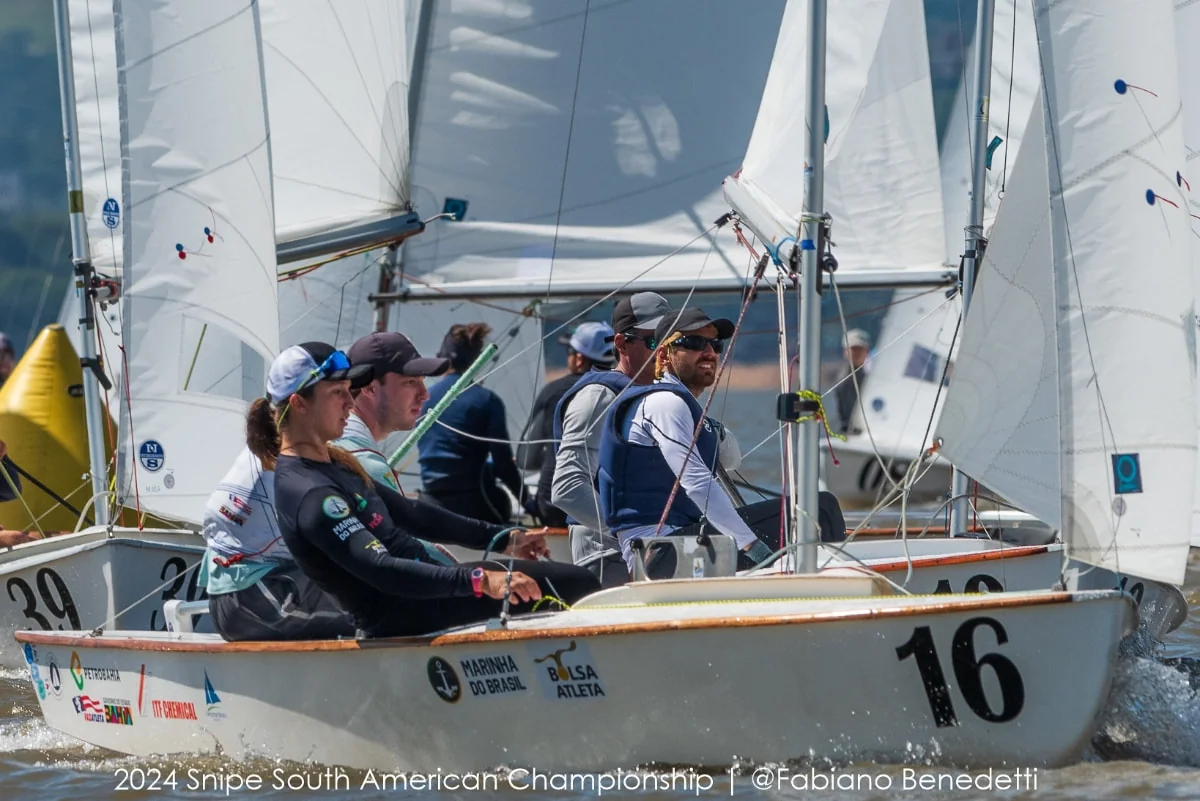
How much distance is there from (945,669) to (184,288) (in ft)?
14.2

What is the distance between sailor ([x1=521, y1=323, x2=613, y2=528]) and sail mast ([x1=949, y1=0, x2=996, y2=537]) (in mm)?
1527

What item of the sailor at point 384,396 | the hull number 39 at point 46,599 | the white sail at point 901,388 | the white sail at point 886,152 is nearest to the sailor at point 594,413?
the sailor at point 384,396

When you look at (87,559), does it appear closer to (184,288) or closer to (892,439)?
(184,288)

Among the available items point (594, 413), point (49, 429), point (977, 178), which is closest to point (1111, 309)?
point (594, 413)

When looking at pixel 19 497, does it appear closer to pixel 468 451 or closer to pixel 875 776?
pixel 468 451

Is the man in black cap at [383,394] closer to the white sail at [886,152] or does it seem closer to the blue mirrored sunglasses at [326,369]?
the blue mirrored sunglasses at [326,369]

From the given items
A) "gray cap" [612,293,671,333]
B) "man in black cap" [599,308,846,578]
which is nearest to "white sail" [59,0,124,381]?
"gray cap" [612,293,671,333]

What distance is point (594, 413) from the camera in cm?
527

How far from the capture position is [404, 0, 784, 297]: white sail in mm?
8906

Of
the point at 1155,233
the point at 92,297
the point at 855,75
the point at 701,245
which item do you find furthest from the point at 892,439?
the point at 1155,233

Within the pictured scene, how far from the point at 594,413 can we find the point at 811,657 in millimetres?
1634

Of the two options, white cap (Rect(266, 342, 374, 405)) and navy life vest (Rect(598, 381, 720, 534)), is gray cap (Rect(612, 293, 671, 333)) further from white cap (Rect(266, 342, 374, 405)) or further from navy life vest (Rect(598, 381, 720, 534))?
white cap (Rect(266, 342, 374, 405))

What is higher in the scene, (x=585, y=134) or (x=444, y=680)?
(x=585, y=134)

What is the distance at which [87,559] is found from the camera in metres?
6.62
